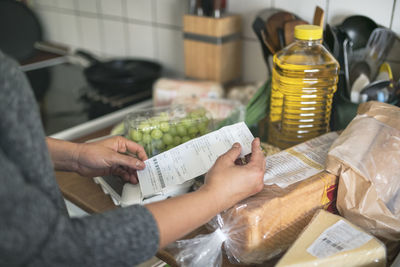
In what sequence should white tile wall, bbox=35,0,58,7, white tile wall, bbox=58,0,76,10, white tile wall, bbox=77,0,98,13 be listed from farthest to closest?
white tile wall, bbox=35,0,58,7, white tile wall, bbox=58,0,76,10, white tile wall, bbox=77,0,98,13

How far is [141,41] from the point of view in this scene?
163cm

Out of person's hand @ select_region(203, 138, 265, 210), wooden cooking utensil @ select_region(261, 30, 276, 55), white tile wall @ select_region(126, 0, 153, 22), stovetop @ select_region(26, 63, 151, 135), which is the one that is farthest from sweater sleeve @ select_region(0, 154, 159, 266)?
white tile wall @ select_region(126, 0, 153, 22)

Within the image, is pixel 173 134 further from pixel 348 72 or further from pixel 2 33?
pixel 2 33

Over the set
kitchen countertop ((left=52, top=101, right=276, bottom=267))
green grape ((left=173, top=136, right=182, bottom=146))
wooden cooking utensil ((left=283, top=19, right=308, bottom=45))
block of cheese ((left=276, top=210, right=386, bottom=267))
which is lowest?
kitchen countertop ((left=52, top=101, right=276, bottom=267))

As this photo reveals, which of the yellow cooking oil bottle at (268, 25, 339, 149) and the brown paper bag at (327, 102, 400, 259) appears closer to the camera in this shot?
the brown paper bag at (327, 102, 400, 259)

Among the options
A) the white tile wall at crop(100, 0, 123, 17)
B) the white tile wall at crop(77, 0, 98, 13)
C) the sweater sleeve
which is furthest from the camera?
the white tile wall at crop(77, 0, 98, 13)

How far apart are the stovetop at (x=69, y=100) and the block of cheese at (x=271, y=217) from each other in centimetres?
78

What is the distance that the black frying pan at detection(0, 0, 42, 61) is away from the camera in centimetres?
186

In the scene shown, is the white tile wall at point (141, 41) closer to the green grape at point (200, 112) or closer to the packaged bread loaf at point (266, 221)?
the green grape at point (200, 112)

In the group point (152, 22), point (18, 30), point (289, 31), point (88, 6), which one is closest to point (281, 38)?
point (289, 31)

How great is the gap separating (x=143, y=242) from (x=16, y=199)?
0.55 feet

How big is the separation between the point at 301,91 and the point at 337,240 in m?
0.40

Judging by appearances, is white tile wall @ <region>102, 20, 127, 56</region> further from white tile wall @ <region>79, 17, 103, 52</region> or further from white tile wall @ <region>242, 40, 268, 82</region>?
white tile wall @ <region>242, 40, 268, 82</region>

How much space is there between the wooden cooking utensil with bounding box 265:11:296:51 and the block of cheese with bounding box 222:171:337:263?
439 millimetres
